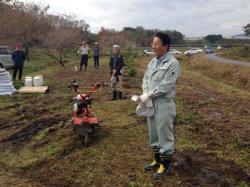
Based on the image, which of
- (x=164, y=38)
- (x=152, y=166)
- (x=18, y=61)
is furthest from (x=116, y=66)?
(x=18, y=61)

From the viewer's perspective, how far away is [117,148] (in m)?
7.03

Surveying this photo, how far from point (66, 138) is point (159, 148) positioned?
2.71 m

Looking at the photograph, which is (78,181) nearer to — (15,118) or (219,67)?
(15,118)

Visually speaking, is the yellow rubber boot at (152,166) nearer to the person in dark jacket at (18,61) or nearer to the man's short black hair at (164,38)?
the man's short black hair at (164,38)

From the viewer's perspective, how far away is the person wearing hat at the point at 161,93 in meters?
5.23

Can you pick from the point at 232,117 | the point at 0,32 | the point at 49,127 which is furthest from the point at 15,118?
the point at 0,32

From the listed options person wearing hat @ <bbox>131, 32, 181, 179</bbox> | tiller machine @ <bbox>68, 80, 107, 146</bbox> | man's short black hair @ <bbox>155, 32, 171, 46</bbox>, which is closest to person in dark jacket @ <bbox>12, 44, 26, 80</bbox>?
tiller machine @ <bbox>68, 80, 107, 146</bbox>

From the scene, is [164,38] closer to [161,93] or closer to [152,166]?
[161,93]

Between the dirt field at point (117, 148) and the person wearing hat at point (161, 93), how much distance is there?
2.04ft

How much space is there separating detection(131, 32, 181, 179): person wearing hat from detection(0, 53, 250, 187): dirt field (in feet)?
2.04

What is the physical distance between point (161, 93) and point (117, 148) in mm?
2102

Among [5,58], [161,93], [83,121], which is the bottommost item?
[83,121]

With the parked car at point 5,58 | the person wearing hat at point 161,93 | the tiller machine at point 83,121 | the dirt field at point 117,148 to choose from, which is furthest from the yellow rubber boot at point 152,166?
the parked car at point 5,58

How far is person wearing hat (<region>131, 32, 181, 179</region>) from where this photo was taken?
5.23 meters
